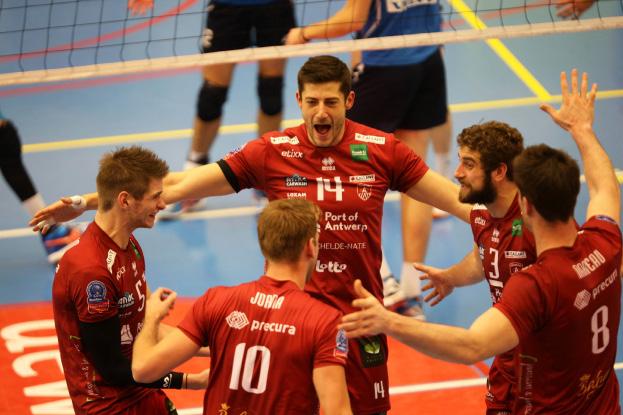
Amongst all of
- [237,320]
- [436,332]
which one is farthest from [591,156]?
[237,320]

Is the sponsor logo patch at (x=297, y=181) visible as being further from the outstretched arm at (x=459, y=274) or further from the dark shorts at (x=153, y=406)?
the dark shorts at (x=153, y=406)

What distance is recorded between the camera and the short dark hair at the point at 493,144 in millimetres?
4949

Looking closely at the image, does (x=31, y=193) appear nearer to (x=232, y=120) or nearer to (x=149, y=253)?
(x=149, y=253)

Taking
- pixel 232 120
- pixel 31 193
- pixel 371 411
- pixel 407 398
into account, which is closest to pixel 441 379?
pixel 407 398

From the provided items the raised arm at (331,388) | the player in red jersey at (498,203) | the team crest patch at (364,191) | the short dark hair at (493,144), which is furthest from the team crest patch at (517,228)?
the raised arm at (331,388)

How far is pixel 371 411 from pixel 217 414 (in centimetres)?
133

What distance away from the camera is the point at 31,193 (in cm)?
873

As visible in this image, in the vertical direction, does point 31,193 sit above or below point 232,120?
below

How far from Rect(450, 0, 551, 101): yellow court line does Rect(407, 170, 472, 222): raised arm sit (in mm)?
6637

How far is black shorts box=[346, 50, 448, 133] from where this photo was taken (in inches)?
311

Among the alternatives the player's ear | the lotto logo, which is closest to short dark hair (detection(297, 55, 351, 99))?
the player's ear

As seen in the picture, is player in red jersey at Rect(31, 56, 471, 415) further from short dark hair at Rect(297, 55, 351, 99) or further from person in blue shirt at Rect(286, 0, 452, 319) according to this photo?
person in blue shirt at Rect(286, 0, 452, 319)

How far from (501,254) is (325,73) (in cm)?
132

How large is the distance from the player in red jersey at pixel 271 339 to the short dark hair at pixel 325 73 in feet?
4.18
